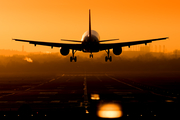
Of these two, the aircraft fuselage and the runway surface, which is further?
the aircraft fuselage

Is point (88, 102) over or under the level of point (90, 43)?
under

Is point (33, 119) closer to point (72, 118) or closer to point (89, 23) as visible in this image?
point (72, 118)

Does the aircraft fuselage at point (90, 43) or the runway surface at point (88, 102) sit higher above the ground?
the aircraft fuselage at point (90, 43)

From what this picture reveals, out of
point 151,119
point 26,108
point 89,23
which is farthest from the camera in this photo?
point 89,23

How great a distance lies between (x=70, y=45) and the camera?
2509 inches

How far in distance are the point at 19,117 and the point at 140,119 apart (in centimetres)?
1033

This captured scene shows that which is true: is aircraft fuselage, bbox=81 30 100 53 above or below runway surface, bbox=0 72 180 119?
above

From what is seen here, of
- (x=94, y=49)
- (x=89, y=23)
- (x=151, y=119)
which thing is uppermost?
(x=89, y=23)

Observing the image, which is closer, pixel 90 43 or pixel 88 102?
pixel 88 102

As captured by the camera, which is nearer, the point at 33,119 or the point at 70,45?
the point at 33,119

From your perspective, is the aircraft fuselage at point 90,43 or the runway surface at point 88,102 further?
the aircraft fuselage at point 90,43

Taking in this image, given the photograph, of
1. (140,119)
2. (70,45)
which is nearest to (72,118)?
(140,119)

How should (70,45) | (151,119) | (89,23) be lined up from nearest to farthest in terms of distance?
1. (151,119)
2. (70,45)
3. (89,23)

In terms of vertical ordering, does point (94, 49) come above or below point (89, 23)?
below
